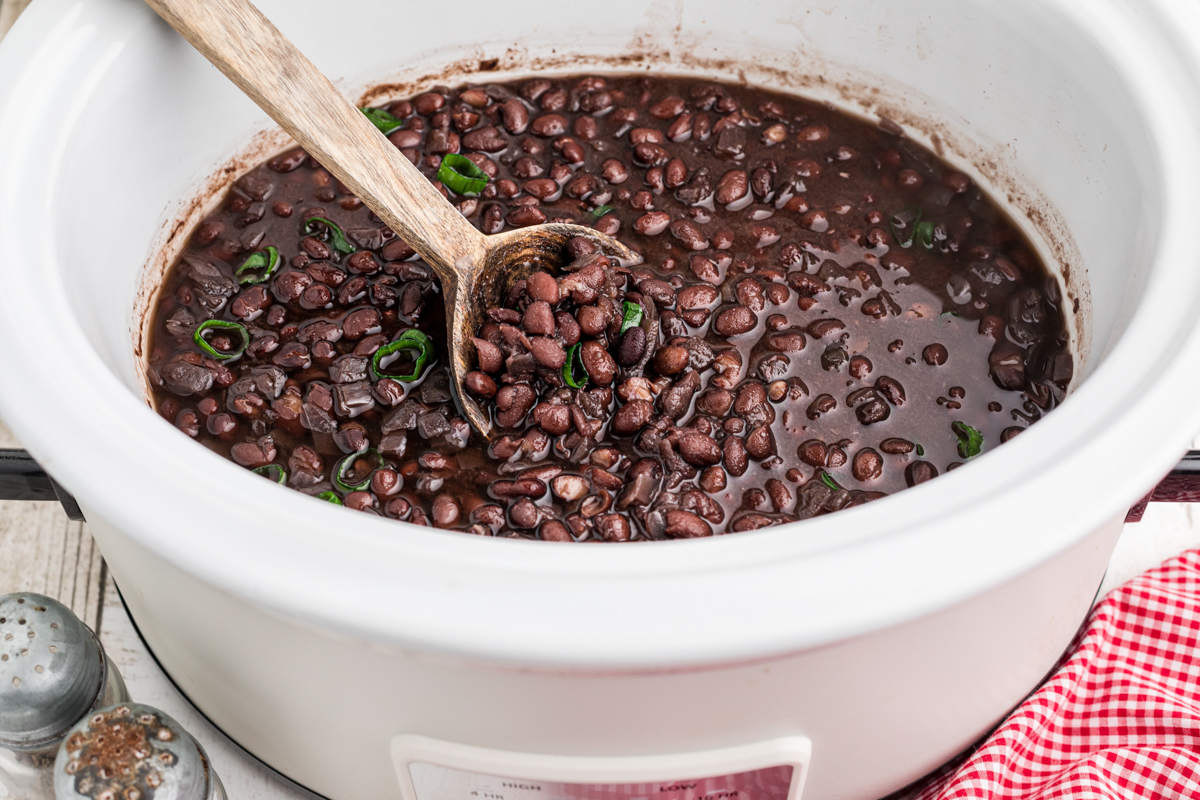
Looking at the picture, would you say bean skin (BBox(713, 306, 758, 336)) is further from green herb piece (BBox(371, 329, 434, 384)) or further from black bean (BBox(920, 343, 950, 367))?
green herb piece (BBox(371, 329, 434, 384))

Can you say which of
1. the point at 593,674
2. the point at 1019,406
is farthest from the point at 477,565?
the point at 1019,406

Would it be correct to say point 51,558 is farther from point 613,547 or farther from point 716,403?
point 613,547

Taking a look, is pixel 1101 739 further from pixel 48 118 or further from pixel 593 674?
pixel 48 118

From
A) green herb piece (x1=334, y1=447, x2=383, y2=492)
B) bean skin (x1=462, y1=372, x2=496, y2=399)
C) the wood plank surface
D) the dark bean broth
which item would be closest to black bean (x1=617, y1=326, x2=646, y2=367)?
the dark bean broth

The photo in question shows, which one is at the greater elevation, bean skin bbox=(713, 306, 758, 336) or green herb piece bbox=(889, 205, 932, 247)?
bean skin bbox=(713, 306, 758, 336)

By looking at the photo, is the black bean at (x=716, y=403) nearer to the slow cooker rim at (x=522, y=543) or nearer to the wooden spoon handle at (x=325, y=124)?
the wooden spoon handle at (x=325, y=124)

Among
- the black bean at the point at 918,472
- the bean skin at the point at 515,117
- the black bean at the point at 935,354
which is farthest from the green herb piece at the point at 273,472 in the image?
the black bean at the point at 935,354

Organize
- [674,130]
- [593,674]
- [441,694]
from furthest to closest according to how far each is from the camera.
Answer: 1. [674,130]
2. [441,694]
3. [593,674]
